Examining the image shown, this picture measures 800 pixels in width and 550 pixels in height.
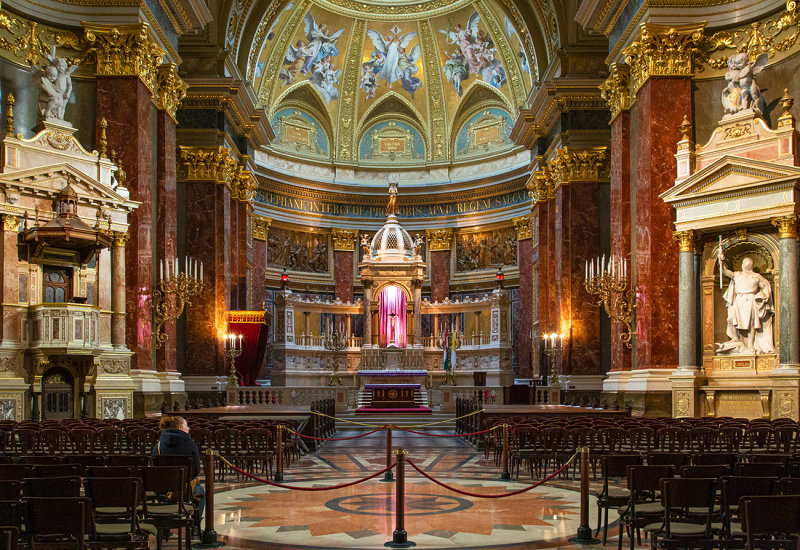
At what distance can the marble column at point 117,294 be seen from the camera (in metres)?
20.0

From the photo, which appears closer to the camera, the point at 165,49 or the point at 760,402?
the point at 760,402

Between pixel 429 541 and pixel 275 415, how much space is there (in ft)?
38.9

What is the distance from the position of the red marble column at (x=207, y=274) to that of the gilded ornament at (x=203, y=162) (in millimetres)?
253

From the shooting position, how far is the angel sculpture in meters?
44.4

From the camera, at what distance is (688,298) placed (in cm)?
1948

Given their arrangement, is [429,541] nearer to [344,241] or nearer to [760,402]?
[760,402]

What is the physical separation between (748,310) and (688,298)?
4.21 feet

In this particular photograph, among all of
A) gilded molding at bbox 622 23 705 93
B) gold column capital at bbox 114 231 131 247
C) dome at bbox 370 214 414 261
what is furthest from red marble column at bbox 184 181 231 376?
gilded molding at bbox 622 23 705 93

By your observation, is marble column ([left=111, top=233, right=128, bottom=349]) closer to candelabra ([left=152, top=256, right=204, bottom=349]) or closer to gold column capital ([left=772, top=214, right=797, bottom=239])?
candelabra ([left=152, top=256, right=204, bottom=349])

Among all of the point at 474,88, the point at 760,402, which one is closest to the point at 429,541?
the point at 760,402

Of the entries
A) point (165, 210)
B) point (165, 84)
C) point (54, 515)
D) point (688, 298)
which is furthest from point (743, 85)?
point (54, 515)

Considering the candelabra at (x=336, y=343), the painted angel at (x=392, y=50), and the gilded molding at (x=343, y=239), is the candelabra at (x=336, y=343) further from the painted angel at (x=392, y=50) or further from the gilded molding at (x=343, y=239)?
the painted angel at (x=392, y=50)

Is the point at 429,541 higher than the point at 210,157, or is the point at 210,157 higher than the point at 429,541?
the point at 210,157

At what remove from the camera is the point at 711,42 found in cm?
2086
